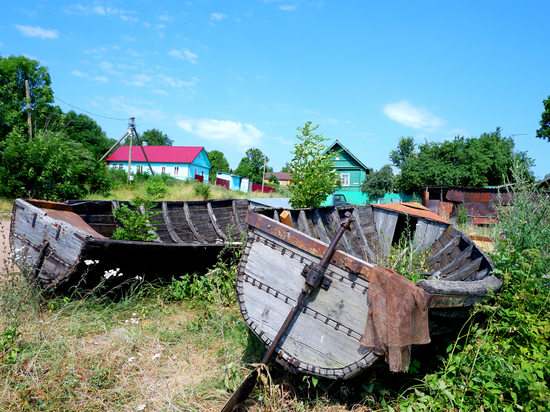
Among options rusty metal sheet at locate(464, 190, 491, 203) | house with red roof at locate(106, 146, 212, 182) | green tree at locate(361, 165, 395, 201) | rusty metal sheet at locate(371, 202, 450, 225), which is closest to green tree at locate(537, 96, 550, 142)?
green tree at locate(361, 165, 395, 201)

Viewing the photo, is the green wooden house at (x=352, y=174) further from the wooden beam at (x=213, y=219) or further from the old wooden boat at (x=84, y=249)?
the old wooden boat at (x=84, y=249)

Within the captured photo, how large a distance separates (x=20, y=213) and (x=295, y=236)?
3.79 meters

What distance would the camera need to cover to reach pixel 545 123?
28.2m

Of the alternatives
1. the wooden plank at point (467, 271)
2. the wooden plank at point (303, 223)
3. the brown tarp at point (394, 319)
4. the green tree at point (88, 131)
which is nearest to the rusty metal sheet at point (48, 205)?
the wooden plank at point (303, 223)

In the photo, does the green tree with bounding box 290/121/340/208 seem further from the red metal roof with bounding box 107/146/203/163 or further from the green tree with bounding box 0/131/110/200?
the red metal roof with bounding box 107/146/203/163

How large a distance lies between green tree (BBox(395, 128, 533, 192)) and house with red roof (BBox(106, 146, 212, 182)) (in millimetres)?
25890

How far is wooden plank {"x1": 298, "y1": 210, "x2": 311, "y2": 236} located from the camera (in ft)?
15.5

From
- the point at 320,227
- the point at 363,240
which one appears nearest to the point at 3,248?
the point at 320,227

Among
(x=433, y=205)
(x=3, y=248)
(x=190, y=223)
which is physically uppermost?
(x=433, y=205)

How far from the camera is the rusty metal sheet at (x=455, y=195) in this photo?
16.5 m

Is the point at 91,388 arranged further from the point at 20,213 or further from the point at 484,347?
the point at 484,347

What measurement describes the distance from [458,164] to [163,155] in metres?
34.7

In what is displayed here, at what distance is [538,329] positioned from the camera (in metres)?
2.69

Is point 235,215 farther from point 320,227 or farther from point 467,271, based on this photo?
point 467,271
